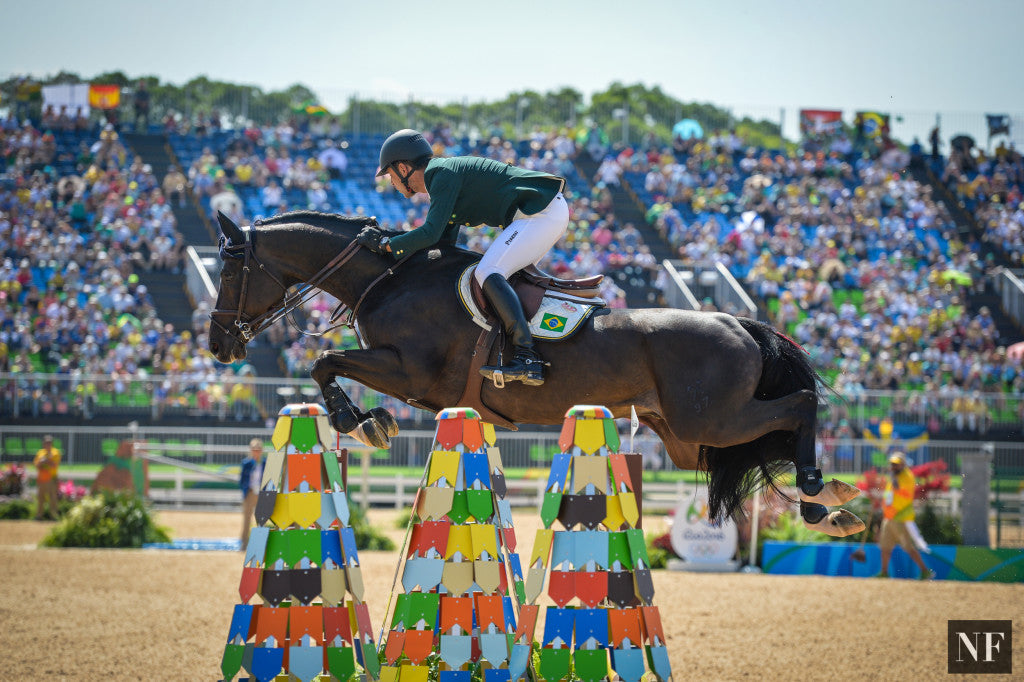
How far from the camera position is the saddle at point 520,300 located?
5688 millimetres

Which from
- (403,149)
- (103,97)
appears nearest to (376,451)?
(403,149)

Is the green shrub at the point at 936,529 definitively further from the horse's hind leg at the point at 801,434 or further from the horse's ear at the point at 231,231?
the horse's ear at the point at 231,231

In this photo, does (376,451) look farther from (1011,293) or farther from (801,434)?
A: (1011,293)

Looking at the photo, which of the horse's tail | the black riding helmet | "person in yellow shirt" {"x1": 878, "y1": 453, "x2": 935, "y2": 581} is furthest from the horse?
"person in yellow shirt" {"x1": 878, "y1": 453, "x2": 935, "y2": 581}

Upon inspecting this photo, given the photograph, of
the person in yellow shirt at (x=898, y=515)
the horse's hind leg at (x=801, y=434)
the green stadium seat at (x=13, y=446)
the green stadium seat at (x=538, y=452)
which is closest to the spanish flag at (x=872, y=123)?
the green stadium seat at (x=538, y=452)

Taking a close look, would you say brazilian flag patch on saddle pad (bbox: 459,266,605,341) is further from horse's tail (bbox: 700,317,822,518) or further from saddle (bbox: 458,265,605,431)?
horse's tail (bbox: 700,317,822,518)

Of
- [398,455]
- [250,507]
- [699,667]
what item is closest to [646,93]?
[398,455]

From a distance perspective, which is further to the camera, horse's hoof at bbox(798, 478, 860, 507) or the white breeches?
the white breeches

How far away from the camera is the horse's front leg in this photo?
17.8 ft

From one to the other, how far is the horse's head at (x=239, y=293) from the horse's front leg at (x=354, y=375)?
782mm

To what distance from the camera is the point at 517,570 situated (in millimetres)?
5453

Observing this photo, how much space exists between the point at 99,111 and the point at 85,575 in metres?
22.9

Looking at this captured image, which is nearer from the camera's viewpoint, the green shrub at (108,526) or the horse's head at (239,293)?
the horse's head at (239,293)

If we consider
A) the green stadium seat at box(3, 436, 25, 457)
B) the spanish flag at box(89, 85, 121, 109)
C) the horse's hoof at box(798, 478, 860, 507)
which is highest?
the spanish flag at box(89, 85, 121, 109)
